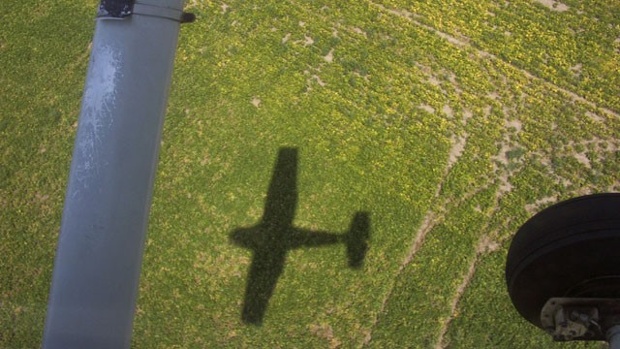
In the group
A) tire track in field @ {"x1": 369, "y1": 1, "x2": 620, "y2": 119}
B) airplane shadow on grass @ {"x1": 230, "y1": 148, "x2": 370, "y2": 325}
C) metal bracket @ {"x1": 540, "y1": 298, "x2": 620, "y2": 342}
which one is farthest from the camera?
tire track in field @ {"x1": 369, "y1": 1, "x2": 620, "y2": 119}

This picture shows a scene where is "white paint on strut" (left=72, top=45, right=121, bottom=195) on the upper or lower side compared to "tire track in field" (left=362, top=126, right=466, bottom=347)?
upper

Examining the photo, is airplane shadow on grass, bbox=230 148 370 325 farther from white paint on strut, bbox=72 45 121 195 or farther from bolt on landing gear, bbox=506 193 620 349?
white paint on strut, bbox=72 45 121 195

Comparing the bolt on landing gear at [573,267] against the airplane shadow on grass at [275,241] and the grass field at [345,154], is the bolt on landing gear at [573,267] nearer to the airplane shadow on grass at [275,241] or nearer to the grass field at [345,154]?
the grass field at [345,154]

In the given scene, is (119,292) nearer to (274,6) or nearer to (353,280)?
(353,280)

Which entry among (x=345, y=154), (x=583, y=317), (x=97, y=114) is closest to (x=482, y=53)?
(x=345, y=154)

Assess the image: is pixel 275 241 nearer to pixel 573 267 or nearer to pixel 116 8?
pixel 573 267

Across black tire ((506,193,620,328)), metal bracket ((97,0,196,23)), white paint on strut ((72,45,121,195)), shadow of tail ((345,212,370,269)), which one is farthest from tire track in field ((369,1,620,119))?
white paint on strut ((72,45,121,195))
